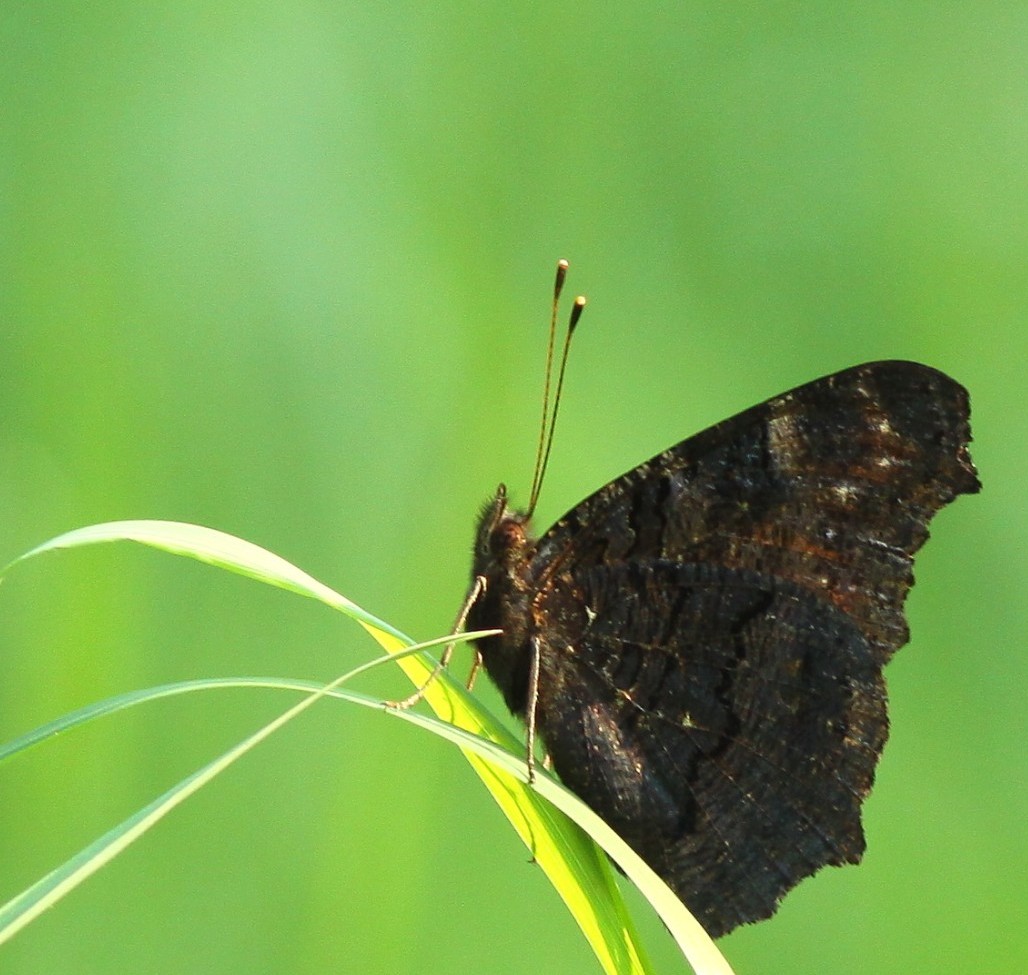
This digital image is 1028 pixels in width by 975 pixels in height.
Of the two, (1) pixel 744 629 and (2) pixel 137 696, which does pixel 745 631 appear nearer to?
(1) pixel 744 629

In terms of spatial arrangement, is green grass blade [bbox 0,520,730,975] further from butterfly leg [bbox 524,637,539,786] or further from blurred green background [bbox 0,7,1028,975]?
blurred green background [bbox 0,7,1028,975]

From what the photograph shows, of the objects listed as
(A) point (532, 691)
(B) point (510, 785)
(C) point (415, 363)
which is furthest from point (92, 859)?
(C) point (415, 363)

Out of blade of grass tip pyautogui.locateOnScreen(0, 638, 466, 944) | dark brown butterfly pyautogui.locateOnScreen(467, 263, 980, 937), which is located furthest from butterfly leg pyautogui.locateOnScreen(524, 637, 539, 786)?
blade of grass tip pyautogui.locateOnScreen(0, 638, 466, 944)

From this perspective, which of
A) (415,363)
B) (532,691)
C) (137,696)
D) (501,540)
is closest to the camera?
(137,696)

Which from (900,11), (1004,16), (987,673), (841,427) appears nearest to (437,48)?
(900,11)

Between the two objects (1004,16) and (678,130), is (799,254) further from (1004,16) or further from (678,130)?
(1004,16)

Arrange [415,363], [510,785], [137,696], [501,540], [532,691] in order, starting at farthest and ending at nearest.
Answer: [415,363] → [501,540] → [532,691] → [510,785] → [137,696]
